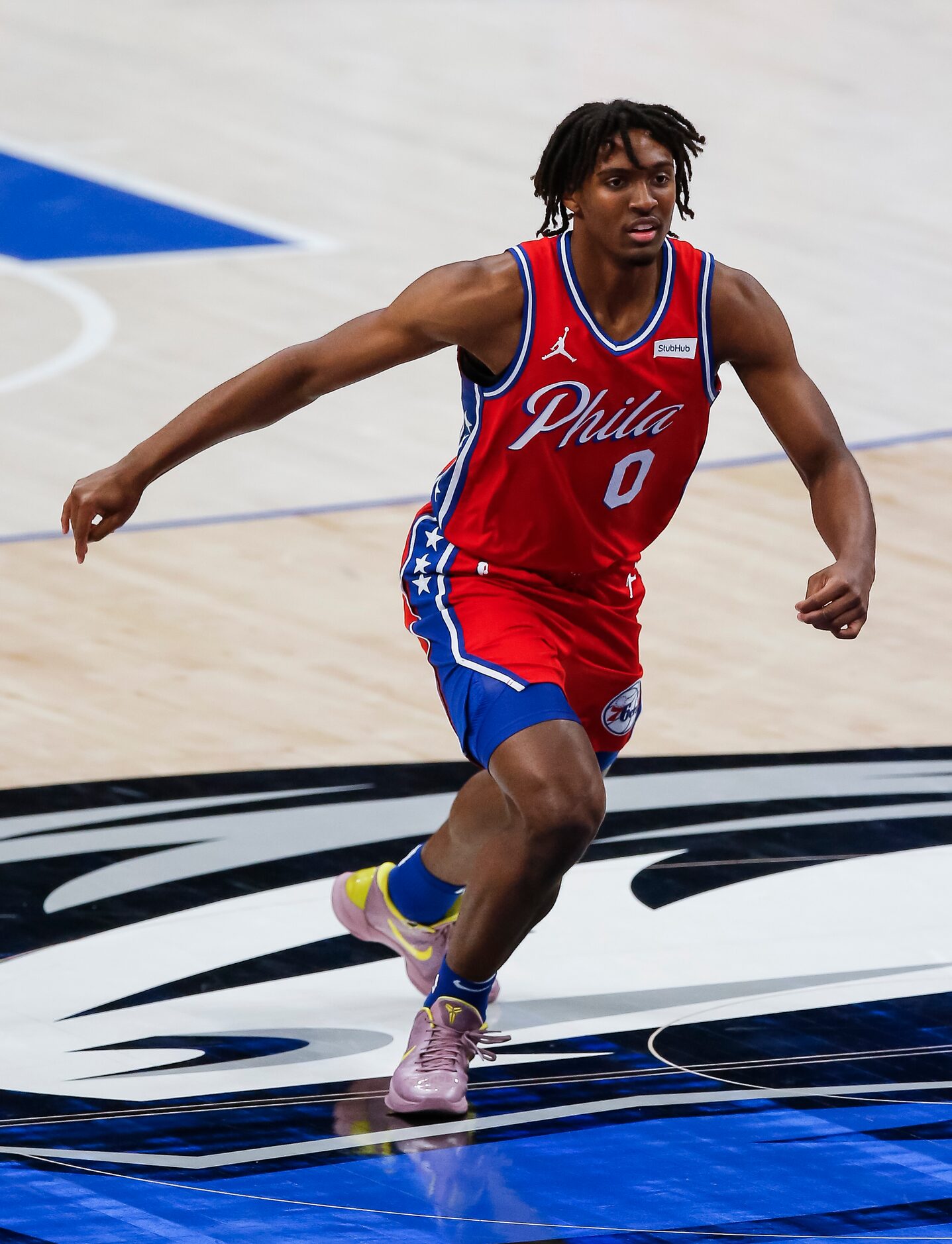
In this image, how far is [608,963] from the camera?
5004 mm

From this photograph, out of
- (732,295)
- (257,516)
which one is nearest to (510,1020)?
(732,295)

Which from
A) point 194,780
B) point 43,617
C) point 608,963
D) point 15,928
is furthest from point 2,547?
point 608,963

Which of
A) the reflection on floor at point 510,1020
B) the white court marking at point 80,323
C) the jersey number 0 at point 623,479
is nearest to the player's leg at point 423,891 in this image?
the reflection on floor at point 510,1020

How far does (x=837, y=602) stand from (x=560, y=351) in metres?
0.66

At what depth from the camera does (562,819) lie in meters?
4.05

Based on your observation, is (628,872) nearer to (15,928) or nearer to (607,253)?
(15,928)

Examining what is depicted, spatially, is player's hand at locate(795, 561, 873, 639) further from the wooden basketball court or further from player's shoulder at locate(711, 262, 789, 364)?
the wooden basketball court

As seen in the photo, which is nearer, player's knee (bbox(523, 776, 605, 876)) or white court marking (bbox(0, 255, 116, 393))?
player's knee (bbox(523, 776, 605, 876))

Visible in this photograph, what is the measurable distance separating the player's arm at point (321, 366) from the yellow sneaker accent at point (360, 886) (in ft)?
3.28

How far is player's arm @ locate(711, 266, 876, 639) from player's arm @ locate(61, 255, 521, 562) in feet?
1.26

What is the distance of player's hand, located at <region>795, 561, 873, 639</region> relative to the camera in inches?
154

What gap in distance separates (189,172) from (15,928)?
7230 millimetres

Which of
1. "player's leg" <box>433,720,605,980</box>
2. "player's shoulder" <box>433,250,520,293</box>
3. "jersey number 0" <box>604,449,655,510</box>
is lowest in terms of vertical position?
"player's leg" <box>433,720,605,980</box>

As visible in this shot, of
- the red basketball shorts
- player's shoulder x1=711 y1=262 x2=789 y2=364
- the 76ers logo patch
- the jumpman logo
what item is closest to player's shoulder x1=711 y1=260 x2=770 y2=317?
player's shoulder x1=711 y1=262 x2=789 y2=364
